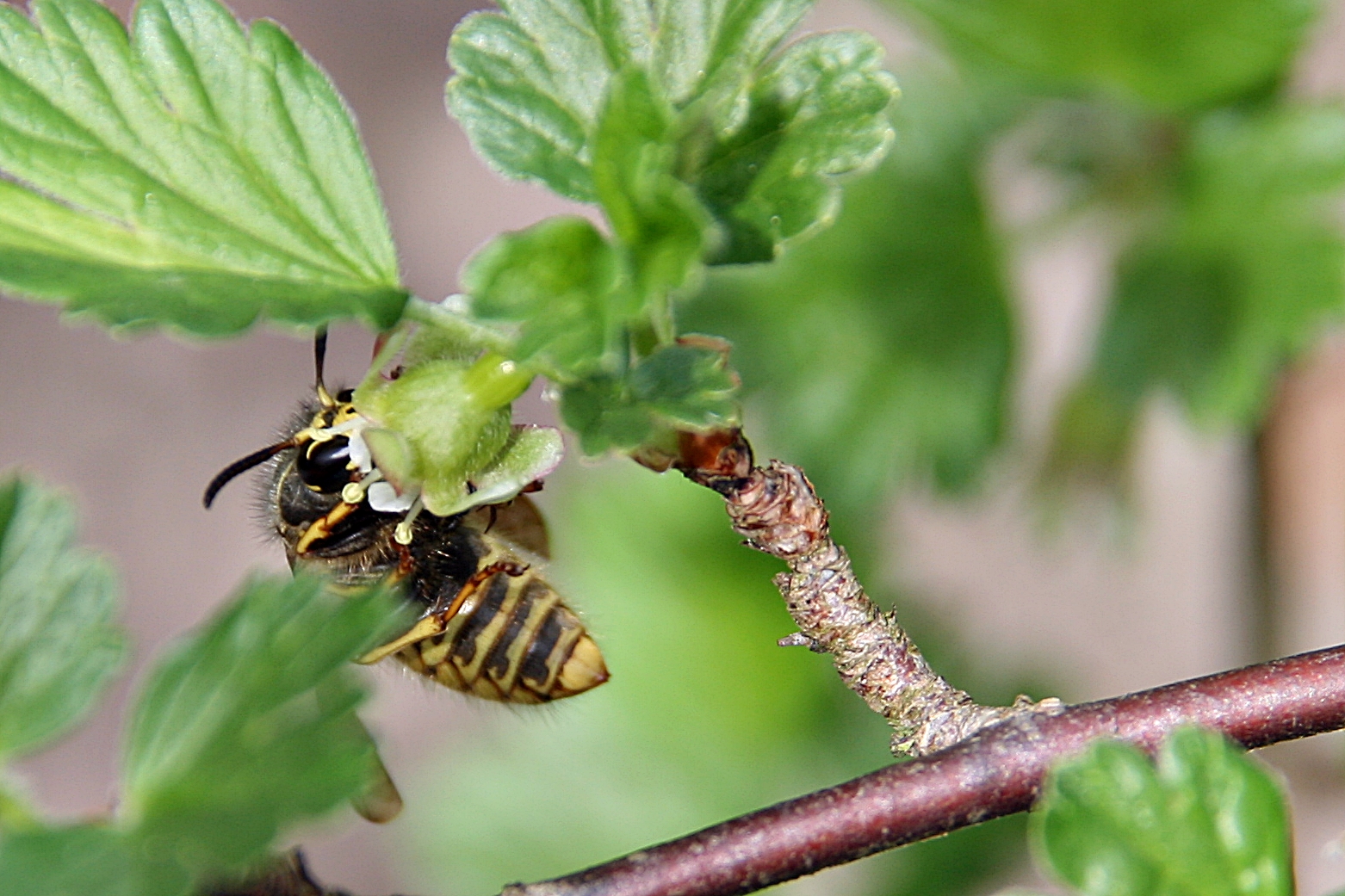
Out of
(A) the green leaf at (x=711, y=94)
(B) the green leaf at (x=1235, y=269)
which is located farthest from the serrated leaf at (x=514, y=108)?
(B) the green leaf at (x=1235, y=269)

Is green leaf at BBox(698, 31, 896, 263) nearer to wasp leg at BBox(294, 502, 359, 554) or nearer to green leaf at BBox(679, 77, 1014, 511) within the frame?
wasp leg at BBox(294, 502, 359, 554)

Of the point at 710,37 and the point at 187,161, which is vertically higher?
the point at 710,37

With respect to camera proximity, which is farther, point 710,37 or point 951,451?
point 951,451

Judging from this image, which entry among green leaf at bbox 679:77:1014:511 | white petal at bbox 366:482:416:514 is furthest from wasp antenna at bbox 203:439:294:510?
green leaf at bbox 679:77:1014:511

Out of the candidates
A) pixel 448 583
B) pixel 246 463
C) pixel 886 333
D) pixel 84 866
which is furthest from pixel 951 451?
pixel 84 866

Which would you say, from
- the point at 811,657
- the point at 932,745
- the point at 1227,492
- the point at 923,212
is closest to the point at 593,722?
the point at 811,657

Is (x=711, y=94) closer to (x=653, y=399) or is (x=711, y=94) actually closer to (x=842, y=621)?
(x=653, y=399)
